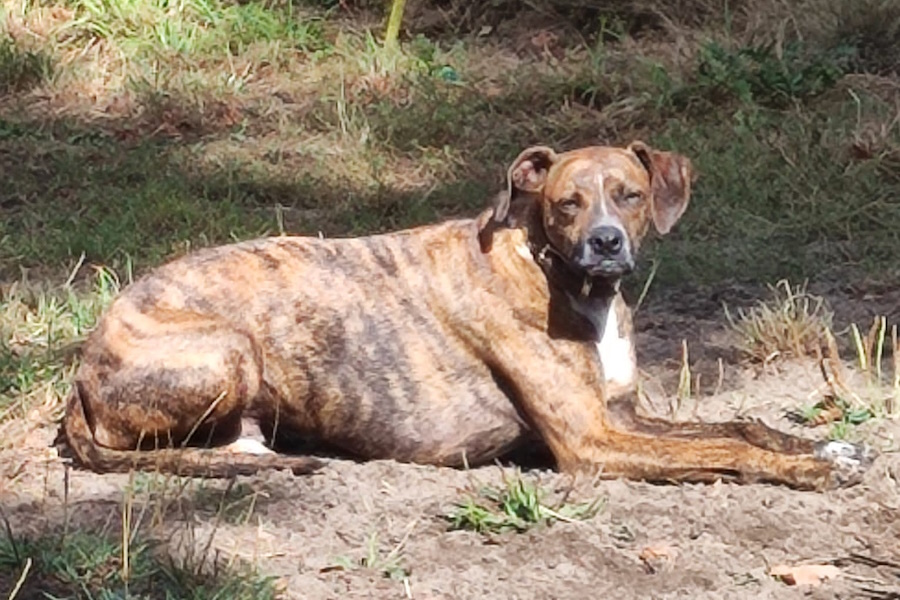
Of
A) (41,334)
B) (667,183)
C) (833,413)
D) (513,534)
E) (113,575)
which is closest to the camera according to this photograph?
(113,575)

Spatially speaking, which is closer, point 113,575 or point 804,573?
point 113,575

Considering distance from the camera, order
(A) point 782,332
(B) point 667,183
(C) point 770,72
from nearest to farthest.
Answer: (B) point 667,183
(A) point 782,332
(C) point 770,72

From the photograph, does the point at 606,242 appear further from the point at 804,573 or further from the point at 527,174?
the point at 804,573

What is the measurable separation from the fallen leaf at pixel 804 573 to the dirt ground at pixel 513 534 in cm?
3

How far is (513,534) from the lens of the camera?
193 inches

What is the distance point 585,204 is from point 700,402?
3.47 feet

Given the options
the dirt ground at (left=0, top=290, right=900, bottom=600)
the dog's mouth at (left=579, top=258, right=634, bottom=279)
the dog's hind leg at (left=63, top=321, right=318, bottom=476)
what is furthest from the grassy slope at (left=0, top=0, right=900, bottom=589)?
the dog's mouth at (left=579, top=258, right=634, bottom=279)

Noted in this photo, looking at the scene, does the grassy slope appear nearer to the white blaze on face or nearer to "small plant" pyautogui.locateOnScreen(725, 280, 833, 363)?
"small plant" pyautogui.locateOnScreen(725, 280, 833, 363)

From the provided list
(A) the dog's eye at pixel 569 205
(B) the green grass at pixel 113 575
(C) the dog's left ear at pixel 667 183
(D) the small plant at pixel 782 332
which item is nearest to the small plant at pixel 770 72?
(D) the small plant at pixel 782 332

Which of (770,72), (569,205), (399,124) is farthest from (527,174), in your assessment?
(770,72)

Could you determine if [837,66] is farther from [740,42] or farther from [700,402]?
[700,402]

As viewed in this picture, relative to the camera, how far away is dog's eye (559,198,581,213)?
5625 mm

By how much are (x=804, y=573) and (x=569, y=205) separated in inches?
61.0

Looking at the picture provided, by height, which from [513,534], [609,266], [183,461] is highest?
[609,266]
